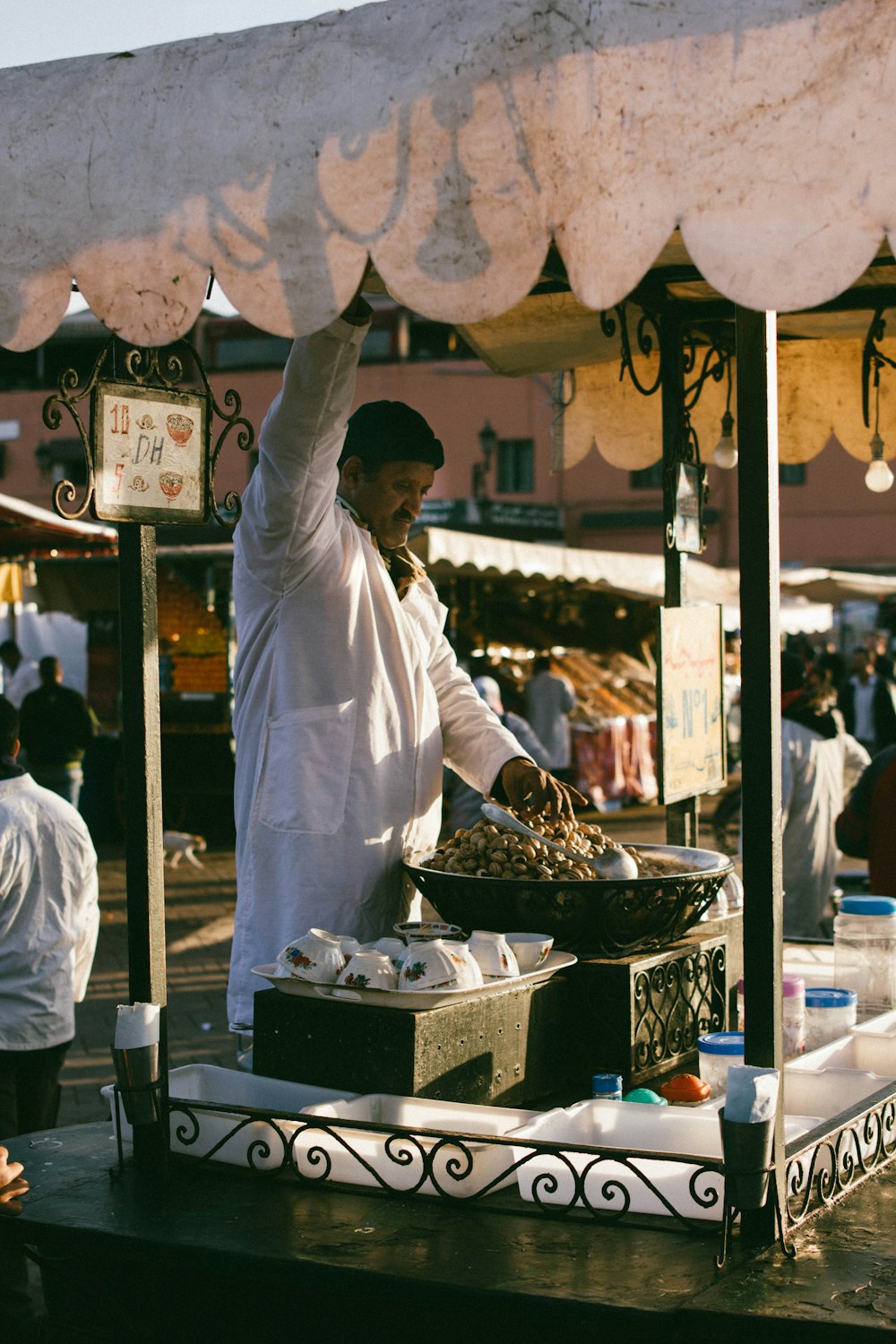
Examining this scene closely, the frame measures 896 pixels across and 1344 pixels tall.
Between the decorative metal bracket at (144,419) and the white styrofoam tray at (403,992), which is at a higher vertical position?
the decorative metal bracket at (144,419)

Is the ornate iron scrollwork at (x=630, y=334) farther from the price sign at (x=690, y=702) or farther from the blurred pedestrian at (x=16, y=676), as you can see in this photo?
the blurred pedestrian at (x=16, y=676)

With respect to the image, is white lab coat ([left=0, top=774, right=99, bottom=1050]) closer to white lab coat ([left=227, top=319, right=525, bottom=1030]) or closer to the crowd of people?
white lab coat ([left=227, top=319, right=525, bottom=1030])

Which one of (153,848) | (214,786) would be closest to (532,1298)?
(153,848)

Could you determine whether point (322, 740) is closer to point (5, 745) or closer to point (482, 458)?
point (5, 745)

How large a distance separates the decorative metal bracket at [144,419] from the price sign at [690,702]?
1272mm

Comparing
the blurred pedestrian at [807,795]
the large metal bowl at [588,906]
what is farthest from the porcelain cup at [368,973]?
the blurred pedestrian at [807,795]

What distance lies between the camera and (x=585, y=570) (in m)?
15.0

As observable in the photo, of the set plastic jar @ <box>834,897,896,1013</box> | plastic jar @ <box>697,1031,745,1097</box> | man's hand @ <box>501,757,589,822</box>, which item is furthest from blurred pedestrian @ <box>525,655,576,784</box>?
plastic jar @ <box>697,1031,745,1097</box>

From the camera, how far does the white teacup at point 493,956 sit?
8.34 ft

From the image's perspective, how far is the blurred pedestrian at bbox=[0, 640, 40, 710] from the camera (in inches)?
543

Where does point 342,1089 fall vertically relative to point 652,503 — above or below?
below

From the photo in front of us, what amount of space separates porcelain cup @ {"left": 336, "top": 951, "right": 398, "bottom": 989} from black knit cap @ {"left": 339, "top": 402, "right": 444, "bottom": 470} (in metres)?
1.15

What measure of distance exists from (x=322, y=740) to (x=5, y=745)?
1957mm

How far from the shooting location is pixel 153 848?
7.82 feet
